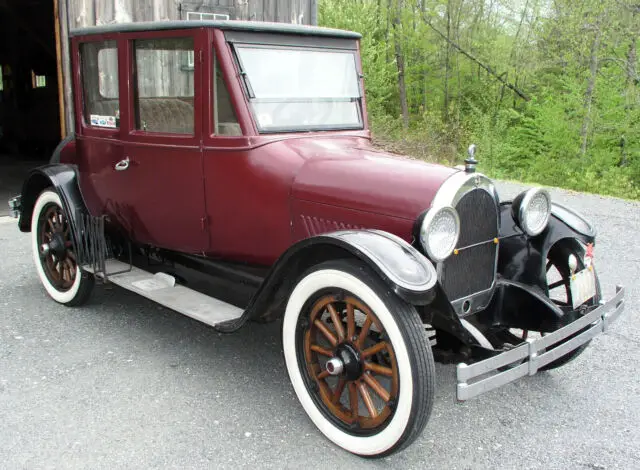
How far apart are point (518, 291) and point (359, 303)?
1.04 m

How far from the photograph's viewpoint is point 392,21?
56.4 feet

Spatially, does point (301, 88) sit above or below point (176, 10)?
below

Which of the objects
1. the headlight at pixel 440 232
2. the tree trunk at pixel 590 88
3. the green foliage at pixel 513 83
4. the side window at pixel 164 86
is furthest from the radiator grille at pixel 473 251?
the tree trunk at pixel 590 88

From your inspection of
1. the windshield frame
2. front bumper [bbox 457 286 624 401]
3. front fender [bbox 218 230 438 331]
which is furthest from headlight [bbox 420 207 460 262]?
the windshield frame

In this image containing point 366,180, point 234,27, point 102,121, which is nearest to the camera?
point 366,180

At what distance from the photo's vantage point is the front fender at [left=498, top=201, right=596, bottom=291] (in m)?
3.16

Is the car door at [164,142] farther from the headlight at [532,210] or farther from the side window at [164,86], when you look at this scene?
the headlight at [532,210]

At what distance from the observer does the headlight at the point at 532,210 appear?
3043 mm

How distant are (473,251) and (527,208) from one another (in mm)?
401

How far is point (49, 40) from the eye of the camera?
41.4ft

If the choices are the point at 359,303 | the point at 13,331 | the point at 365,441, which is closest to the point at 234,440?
the point at 365,441

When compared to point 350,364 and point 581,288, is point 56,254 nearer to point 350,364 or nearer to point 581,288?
point 350,364

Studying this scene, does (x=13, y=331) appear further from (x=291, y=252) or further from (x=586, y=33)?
(x=586, y=33)

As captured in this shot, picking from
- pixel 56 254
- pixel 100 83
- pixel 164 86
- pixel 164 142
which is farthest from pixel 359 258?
pixel 56 254
